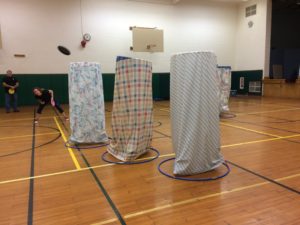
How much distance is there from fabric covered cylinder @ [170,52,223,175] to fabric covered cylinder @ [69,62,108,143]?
1.84 m

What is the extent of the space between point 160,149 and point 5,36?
382 inches

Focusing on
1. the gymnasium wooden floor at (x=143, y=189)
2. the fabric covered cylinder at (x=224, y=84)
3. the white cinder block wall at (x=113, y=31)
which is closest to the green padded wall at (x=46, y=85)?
the white cinder block wall at (x=113, y=31)

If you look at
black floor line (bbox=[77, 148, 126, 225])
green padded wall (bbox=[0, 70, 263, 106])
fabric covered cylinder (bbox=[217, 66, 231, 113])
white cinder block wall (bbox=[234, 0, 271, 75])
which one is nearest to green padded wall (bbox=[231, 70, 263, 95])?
green padded wall (bbox=[0, 70, 263, 106])

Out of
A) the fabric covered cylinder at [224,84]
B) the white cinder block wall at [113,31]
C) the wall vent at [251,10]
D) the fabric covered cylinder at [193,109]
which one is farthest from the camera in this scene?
the wall vent at [251,10]

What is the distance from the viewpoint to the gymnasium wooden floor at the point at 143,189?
7.29 ft

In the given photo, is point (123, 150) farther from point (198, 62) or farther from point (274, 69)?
point (274, 69)

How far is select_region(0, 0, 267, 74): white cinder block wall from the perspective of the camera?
11031 millimetres

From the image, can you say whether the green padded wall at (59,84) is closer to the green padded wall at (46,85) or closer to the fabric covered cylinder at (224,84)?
the green padded wall at (46,85)

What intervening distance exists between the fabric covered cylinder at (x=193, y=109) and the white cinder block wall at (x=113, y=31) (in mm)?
9945

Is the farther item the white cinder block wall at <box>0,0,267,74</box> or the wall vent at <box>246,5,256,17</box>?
the wall vent at <box>246,5,256,17</box>

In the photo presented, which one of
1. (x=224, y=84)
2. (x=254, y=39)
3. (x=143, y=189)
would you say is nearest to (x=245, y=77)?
(x=254, y=39)

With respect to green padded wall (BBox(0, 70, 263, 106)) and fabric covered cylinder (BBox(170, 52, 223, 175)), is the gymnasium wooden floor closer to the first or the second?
fabric covered cylinder (BBox(170, 52, 223, 175))

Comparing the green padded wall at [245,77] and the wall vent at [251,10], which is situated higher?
the wall vent at [251,10]

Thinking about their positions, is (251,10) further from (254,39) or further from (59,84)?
(59,84)
